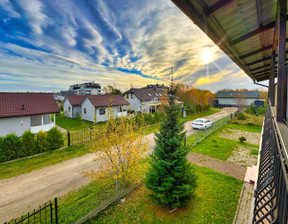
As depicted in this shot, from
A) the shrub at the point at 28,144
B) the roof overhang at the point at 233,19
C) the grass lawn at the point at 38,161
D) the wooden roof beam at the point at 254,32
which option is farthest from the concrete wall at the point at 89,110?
the roof overhang at the point at 233,19

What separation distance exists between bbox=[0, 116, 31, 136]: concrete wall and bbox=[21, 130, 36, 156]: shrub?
5604 mm

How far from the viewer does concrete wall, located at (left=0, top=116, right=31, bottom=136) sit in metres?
12.7

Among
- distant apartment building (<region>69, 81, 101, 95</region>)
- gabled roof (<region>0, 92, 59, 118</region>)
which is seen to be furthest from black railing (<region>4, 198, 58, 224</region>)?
distant apartment building (<region>69, 81, 101, 95</region>)

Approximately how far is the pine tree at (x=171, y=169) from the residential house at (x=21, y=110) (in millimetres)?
15187

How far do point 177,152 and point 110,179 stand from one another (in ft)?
13.3

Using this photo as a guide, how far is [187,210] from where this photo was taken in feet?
16.4

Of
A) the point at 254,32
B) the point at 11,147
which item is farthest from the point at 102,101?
the point at 254,32

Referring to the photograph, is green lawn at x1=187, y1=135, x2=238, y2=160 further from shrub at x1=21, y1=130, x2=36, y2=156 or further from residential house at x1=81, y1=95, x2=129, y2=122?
residential house at x1=81, y1=95, x2=129, y2=122

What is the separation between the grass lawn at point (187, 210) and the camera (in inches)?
181

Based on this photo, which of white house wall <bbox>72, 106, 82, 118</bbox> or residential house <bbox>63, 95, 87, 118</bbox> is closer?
residential house <bbox>63, 95, 87, 118</bbox>

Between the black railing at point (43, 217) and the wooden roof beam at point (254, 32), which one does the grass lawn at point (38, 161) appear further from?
the wooden roof beam at point (254, 32)

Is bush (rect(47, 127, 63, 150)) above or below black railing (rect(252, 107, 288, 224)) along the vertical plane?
below

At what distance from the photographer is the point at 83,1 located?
11055mm

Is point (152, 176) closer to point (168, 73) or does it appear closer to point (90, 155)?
point (168, 73)
